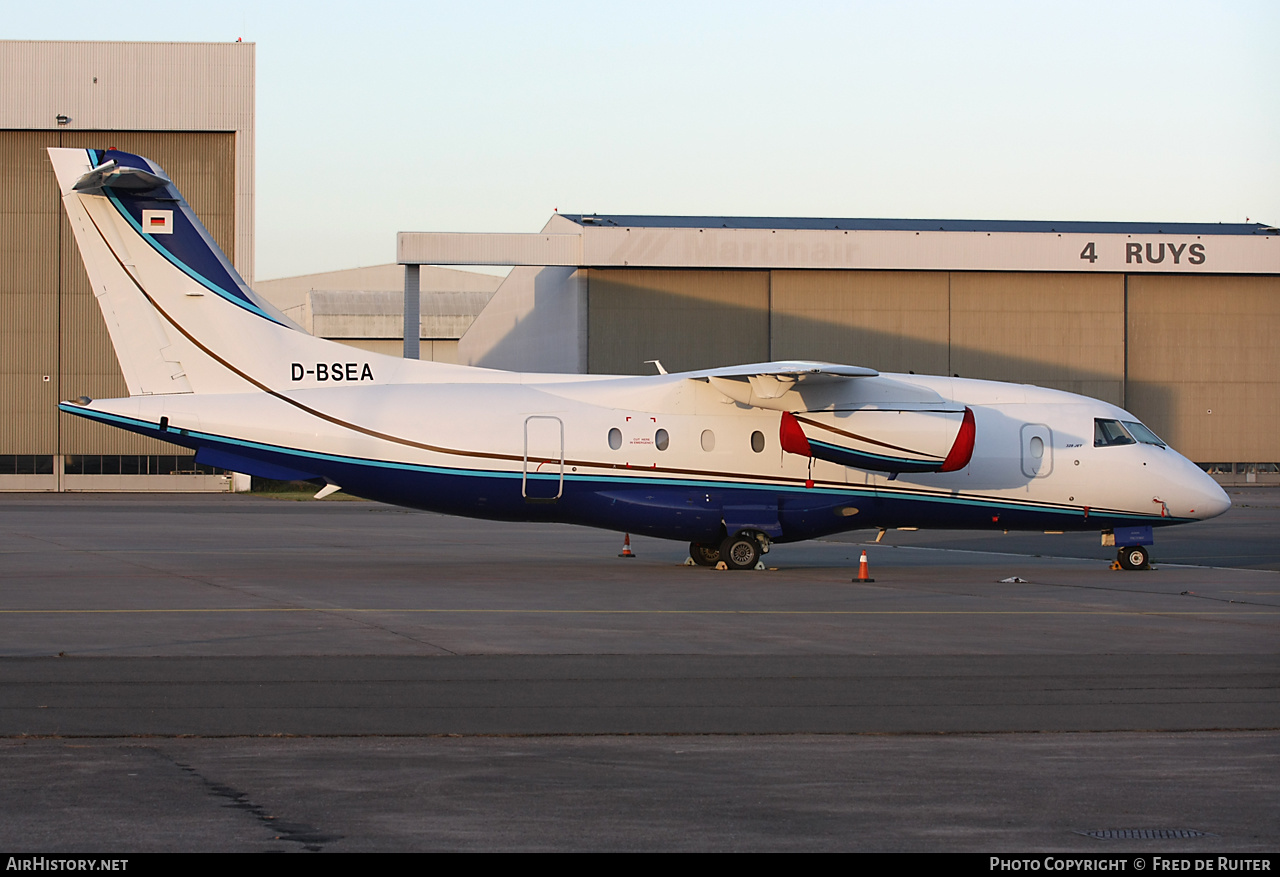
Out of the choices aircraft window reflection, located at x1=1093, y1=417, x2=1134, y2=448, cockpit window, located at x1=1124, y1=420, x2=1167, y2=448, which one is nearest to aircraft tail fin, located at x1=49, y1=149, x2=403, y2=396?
aircraft window reflection, located at x1=1093, y1=417, x2=1134, y2=448

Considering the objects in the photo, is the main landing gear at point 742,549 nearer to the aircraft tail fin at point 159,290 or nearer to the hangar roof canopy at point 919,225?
the aircraft tail fin at point 159,290

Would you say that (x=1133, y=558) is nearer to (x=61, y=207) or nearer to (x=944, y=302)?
(x=944, y=302)

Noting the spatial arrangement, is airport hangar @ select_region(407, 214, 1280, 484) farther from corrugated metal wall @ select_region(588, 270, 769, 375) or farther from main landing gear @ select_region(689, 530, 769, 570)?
main landing gear @ select_region(689, 530, 769, 570)

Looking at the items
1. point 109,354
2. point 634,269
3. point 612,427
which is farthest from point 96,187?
point 109,354

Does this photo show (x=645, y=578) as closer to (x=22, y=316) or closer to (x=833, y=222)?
(x=833, y=222)

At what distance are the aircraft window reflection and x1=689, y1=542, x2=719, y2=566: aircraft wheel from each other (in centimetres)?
797

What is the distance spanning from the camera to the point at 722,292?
58.6m

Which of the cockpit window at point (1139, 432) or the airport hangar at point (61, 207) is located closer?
the cockpit window at point (1139, 432)

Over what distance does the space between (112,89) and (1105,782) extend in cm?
6056

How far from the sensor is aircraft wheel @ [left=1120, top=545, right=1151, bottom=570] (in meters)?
24.8

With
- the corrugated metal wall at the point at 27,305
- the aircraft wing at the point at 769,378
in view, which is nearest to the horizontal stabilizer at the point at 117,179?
the aircraft wing at the point at 769,378

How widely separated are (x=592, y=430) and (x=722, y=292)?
36.5 m

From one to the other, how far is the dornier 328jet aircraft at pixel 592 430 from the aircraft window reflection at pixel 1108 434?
0.13ft

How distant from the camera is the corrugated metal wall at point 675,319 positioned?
57781mm
